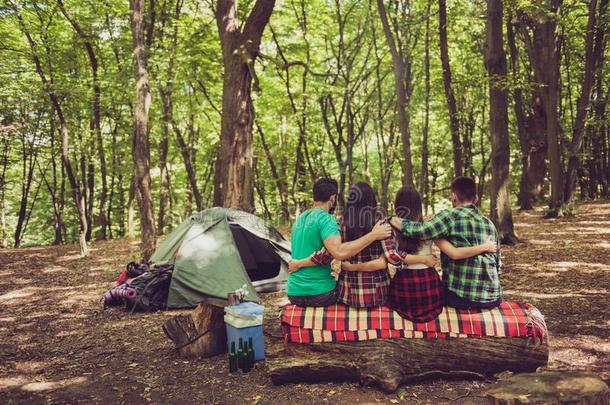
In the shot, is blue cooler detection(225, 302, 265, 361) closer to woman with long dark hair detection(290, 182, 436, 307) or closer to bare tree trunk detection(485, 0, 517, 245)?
woman with long dark hair detection(290, 182, 436, 307)

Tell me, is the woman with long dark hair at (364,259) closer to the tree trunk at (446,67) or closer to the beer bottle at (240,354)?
the beer bottle at (240,354)

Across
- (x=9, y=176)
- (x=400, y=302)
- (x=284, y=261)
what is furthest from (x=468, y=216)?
(x=9, y=176)

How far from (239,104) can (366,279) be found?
6.19 m

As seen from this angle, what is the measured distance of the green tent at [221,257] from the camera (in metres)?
6.87

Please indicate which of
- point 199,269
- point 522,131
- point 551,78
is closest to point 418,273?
point 199,269

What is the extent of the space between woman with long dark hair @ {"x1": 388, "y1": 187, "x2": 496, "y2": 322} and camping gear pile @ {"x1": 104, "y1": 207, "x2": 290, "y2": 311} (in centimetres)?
317

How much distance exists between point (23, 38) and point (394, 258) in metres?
16.2

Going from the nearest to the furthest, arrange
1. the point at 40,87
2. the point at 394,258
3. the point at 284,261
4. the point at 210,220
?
the point at 394,258, the point at 210,220, the point at 284,261, the point at 40,87

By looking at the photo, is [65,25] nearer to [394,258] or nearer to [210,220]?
[210,220]

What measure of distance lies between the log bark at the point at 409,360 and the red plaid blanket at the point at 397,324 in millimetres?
63

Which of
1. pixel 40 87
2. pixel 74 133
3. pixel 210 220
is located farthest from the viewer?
pixel 74 133

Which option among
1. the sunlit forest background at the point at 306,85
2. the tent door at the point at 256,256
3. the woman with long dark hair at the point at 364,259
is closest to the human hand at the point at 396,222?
the woman with long dark hair at the point at 364,259

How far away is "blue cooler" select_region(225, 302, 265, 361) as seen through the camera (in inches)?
172

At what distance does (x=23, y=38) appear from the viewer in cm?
1517
